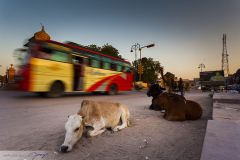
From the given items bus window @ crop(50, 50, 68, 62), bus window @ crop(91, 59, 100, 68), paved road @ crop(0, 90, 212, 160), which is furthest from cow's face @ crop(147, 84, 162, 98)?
bus window @ crop(91, 59, 100, 68)

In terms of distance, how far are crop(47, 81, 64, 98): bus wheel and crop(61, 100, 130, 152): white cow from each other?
26.6 feet

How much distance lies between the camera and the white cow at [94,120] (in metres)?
2.78

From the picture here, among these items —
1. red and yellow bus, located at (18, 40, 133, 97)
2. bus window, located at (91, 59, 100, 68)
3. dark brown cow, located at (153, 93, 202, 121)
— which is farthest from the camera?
bus window, located at (91, 59, 100, 68)

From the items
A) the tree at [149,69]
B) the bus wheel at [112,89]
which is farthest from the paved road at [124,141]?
the tree at [149,69]

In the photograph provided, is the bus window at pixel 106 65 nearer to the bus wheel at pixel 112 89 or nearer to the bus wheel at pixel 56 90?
the bus wheel at pixel 112 89

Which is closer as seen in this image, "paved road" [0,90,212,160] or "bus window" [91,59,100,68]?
"paved road" [0,90,212,160]

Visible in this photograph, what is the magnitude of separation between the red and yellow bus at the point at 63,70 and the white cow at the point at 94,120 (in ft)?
24.9

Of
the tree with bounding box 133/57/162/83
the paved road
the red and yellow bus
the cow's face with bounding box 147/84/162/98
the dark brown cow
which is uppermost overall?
the tree with bounding box 133/57/162/83

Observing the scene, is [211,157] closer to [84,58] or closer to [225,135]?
[225,135]

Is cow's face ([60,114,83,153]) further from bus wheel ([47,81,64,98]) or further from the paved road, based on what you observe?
bus wheel ([47,81,64,98])

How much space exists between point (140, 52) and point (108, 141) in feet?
102

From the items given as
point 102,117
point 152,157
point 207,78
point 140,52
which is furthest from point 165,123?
point 207,78

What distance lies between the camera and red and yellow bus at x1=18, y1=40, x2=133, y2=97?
1048 cm

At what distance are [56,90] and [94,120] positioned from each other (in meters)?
9.09
